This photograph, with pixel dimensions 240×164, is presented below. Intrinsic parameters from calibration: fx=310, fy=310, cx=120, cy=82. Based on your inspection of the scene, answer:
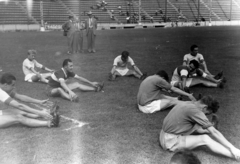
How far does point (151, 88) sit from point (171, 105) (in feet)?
2.44

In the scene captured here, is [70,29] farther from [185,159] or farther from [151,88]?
[185,159]

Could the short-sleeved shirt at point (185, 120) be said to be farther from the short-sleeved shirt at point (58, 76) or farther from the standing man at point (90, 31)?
the standing man at point (90, 31)

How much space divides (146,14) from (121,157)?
52.5 metres

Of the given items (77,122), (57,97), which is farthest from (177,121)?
(57,97)

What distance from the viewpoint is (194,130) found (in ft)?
17.0

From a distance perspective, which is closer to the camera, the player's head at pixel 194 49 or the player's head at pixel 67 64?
the player's head at pixel 67 64

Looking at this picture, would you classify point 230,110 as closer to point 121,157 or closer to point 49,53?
point 121,157

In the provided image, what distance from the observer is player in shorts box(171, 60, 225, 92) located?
29.4ft

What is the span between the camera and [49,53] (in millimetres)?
18953

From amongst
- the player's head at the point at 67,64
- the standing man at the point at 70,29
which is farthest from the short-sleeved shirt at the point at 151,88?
the standing man at the point at 70,29

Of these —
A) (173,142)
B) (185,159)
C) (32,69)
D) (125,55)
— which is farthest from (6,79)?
(125,55)

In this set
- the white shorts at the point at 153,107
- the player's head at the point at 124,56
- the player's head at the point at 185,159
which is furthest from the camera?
the player's head at the point at 124,56

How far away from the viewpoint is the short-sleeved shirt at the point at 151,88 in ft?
22.5

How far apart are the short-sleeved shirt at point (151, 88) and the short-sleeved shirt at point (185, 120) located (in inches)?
67.8
